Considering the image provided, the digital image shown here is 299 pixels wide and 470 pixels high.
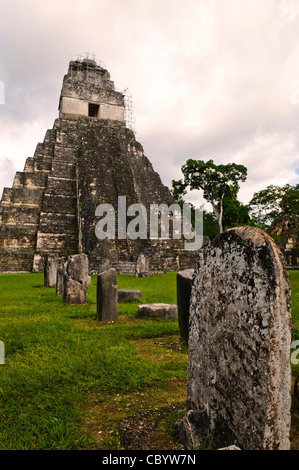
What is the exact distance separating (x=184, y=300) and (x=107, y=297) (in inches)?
68.0

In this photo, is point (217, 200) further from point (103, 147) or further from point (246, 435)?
point (246, 435)

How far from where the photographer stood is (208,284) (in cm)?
182

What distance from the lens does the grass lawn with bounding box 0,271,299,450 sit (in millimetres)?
1797

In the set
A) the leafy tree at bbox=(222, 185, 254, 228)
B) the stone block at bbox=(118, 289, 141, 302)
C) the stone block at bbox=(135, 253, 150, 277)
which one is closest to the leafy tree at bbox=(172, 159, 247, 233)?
the leafy tree at bbox=(222, 185, 254, 228)

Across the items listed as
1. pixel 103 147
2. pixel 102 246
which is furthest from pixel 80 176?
pixel 102 246

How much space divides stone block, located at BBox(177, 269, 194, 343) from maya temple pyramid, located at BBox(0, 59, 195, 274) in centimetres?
948

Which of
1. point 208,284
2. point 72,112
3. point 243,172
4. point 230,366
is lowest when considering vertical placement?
point 230,366

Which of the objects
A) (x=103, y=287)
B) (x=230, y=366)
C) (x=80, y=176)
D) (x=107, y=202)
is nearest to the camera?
(x=230, y=366)

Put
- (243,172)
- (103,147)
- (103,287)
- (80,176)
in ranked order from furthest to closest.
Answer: (243,172)
(103,147)
(80,176)
(103,287)

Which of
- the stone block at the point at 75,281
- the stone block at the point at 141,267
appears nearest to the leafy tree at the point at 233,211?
the stone block at the point at 141,267

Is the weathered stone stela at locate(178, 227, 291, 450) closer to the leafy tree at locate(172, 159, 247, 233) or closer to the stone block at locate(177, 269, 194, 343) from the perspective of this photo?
the stone block at locate(177, 269, 194, 343)

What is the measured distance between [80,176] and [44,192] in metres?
2.77

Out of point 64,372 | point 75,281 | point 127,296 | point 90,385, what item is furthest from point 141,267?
point 90,385

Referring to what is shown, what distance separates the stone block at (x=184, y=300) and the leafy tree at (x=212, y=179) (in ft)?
79.0
